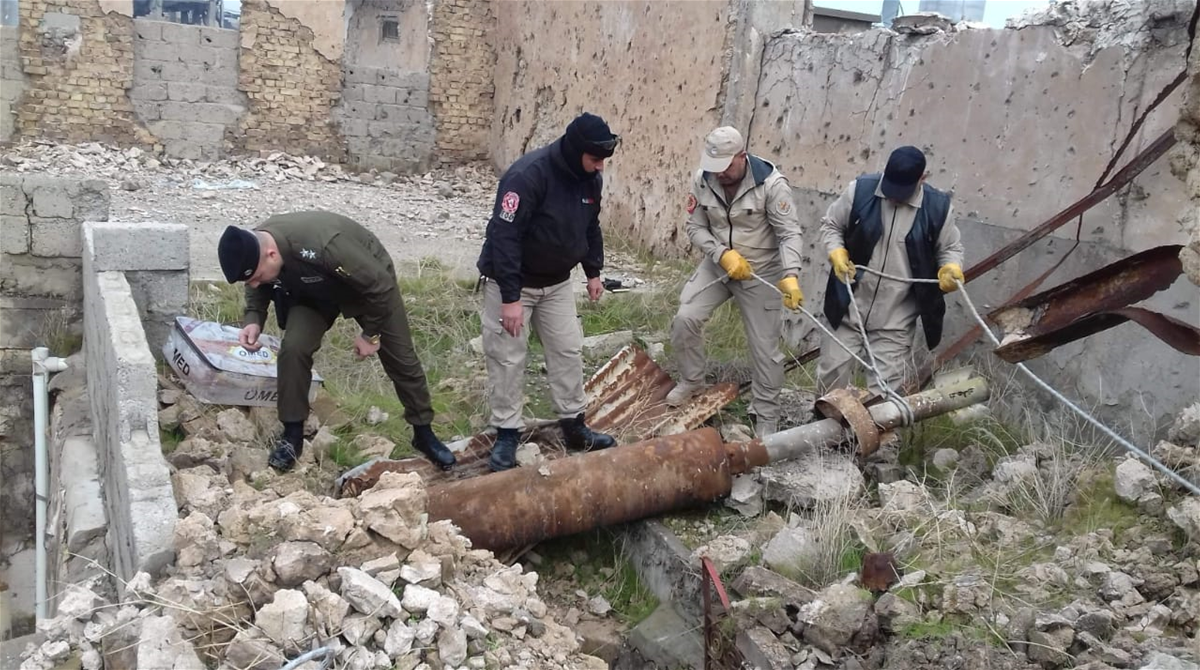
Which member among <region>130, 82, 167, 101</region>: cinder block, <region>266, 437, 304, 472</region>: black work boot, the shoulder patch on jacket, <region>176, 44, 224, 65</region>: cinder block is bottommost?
<region>266, 437, 304, 472</region>: black work boot

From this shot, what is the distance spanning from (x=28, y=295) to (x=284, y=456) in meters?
2.61

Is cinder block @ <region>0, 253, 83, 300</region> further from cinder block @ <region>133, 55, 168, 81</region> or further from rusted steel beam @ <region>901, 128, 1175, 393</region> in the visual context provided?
cinder block @ <region>133, 55, 168, 81</region>

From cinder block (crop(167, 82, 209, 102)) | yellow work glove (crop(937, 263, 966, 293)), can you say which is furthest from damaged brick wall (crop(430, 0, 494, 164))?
yellow work glove (crop(937, 263, 966, 293))

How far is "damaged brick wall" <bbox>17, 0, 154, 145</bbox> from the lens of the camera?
10781mm

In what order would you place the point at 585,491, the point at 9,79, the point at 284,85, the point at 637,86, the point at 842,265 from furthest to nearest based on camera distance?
the point at 284,85
the point at 9,79
the point at 637,86
the point at 842,265
the point at 585,491

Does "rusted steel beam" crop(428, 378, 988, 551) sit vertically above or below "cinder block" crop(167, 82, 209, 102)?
below

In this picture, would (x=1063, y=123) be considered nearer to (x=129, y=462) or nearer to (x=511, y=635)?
(x=511, y=635)

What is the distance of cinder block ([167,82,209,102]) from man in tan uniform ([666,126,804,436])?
30.1 feet

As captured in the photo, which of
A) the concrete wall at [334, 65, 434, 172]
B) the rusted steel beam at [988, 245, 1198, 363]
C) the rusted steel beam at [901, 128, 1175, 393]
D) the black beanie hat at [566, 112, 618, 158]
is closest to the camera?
the rusted steel beam at [988, 245, 1198, 363]

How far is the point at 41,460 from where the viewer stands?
4.56m

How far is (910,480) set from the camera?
4125mm

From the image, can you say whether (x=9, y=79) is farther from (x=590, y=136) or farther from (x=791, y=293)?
(x=791, y=293)

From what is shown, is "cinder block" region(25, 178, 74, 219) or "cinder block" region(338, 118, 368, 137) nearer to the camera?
"cinder block" region(25, 178, 74, 219)

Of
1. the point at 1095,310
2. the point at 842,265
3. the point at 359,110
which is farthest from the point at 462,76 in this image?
the point at 1095,310
